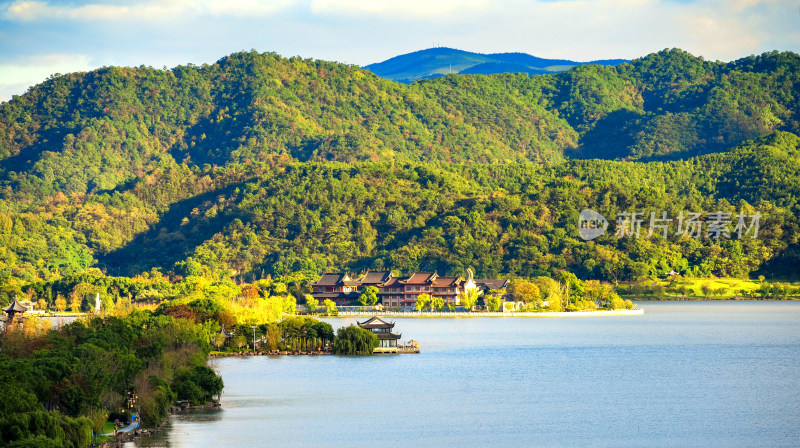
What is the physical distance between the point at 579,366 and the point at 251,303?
107ft

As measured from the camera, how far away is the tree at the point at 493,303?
102750 mm

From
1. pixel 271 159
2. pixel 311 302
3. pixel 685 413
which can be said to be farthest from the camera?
pixel 271 159

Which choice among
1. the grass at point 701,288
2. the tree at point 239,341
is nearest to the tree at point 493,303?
the grass at point 701,288

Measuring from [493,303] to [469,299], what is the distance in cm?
222

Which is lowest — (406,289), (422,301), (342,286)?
(422,301)

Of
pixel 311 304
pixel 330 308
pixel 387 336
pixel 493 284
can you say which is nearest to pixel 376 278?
pixel 493 284

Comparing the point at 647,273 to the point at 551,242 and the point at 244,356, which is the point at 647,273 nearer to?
the point at 551,242

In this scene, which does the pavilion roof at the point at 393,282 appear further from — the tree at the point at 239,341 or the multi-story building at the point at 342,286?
the tree at the point at 239,341

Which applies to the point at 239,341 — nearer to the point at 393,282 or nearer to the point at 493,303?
the point at 493,303

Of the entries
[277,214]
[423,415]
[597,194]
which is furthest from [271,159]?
[423,415]

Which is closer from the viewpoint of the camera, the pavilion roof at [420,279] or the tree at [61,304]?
the tree at [61,304]

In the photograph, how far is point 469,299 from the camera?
10294 cm

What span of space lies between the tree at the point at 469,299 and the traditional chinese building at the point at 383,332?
37.1 metres

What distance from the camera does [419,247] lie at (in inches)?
5261
